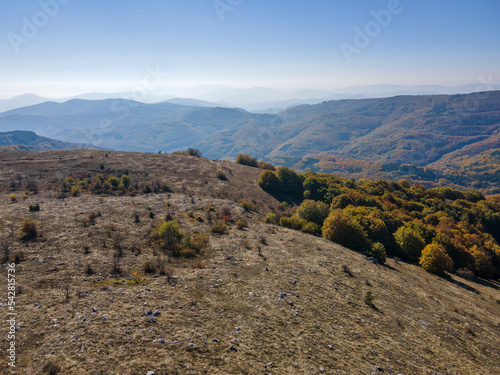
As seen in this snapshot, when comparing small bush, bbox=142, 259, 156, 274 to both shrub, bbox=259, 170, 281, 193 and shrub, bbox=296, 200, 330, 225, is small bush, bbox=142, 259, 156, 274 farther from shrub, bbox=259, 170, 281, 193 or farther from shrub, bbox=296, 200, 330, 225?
shrub, bbox=259, 170, 281, 193

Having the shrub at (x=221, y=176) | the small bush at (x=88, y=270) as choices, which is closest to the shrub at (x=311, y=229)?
the shrub at (x=221, y=176)

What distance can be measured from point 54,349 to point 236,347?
31.3 ft

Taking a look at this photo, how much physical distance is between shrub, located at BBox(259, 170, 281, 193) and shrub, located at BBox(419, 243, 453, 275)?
4556 cm

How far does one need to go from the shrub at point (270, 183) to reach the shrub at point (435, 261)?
45.6 meters

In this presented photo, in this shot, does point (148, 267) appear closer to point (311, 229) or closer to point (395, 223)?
point (311, 229)

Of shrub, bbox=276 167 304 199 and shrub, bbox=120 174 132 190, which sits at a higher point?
shrub, bbox=120 174 132 190

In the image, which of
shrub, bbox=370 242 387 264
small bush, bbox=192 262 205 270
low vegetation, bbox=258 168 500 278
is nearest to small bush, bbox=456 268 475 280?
low vegetation, bbox=258 168 500 278

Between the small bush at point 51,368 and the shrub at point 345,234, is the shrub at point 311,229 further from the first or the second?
the small bush at point 51,368

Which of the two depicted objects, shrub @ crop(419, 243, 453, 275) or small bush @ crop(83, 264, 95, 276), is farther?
shrub @ crop(419, 243, 453, 275)

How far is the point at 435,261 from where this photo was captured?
42094 millimetres

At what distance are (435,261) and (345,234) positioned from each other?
16.1 m

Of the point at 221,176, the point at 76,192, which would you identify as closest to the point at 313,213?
the point at 221,176

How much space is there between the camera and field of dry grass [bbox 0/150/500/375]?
12.7 metres

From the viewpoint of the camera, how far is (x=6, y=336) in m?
12.3
